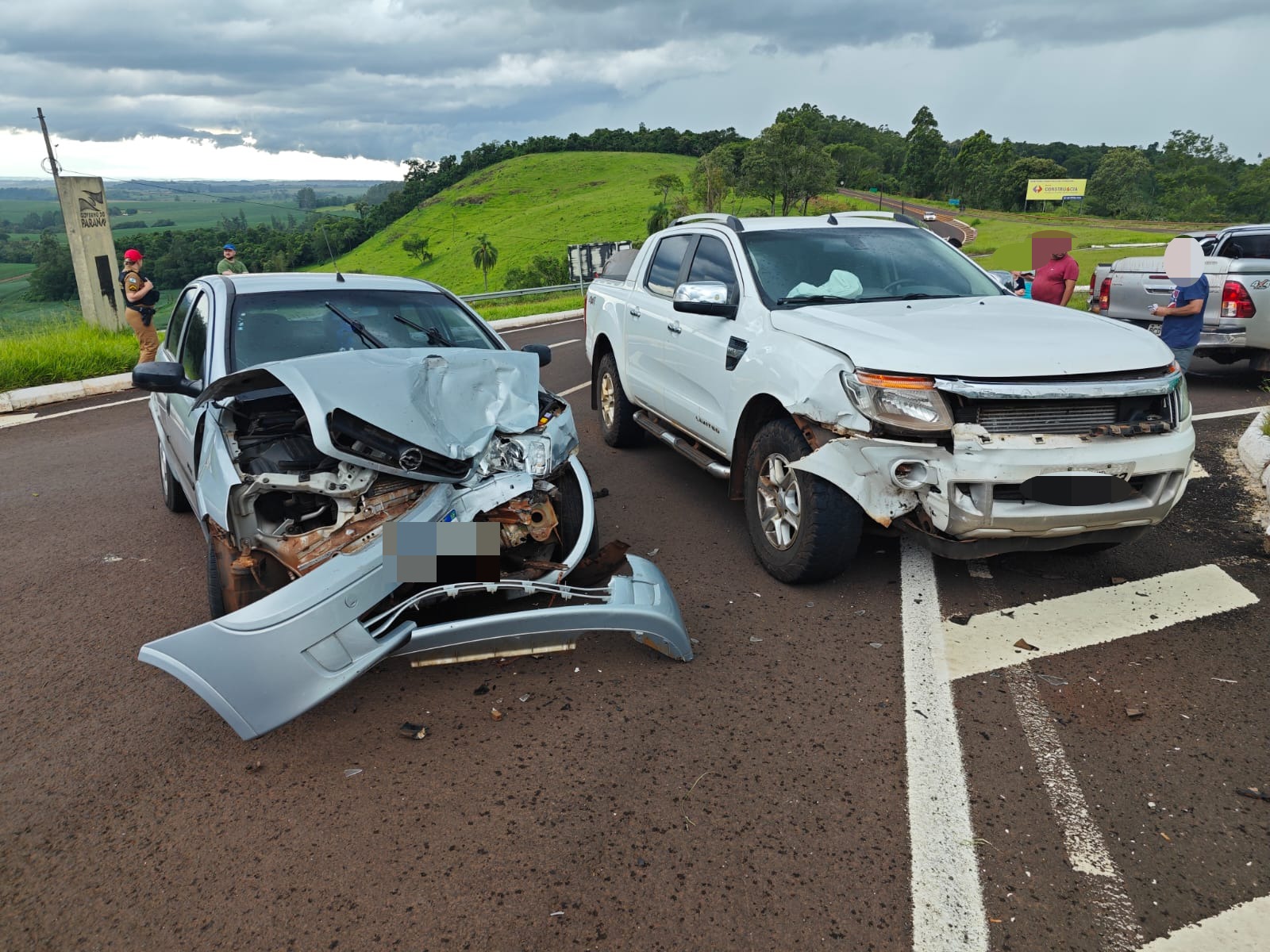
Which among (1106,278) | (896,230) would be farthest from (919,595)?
(1106,278)

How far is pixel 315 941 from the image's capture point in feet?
7.47

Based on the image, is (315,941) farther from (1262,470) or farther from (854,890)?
(1262,470)

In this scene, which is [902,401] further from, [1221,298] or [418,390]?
[1221,298]

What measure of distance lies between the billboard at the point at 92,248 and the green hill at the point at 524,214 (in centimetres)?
6518

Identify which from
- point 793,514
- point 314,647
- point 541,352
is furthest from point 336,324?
point 793,514

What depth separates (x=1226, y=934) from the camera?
7.37 feet

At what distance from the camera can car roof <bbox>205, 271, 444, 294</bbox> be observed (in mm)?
4777

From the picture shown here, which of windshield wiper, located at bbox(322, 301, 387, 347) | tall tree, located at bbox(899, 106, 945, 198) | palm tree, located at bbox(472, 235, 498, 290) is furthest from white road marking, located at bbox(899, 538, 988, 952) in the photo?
tall tree, located at bbox(899, 106, 945, 198)

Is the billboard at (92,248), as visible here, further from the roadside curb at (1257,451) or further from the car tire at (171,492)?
the roadside curb at (1257,451)

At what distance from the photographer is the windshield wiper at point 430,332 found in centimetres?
475

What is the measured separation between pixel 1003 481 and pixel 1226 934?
1.85 metres

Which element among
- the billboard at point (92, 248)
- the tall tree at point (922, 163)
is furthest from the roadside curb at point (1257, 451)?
the tall tree at point (922, 163)

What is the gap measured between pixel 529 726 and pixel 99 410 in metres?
9.44

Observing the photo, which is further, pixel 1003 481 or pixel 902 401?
pixel 902 401
